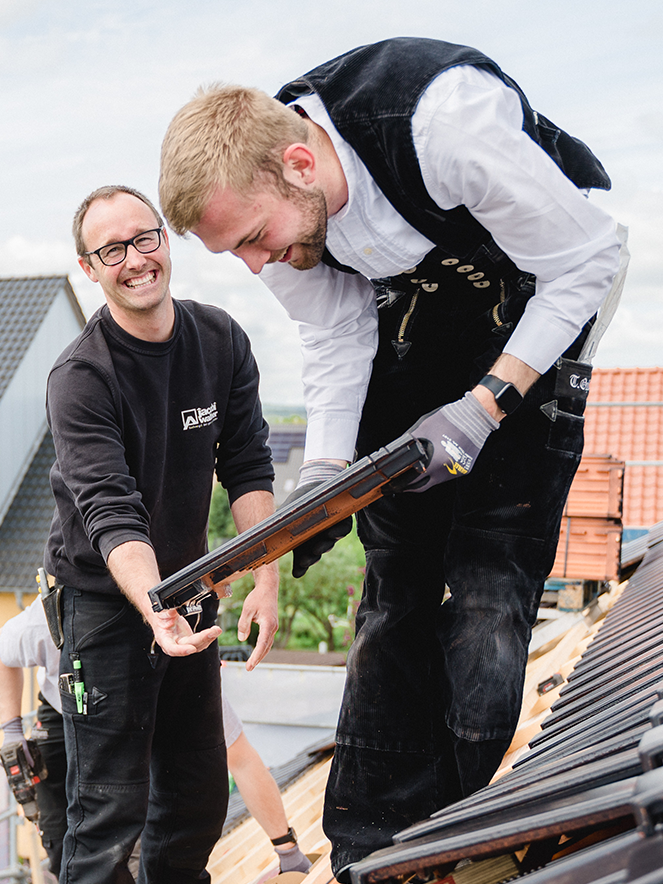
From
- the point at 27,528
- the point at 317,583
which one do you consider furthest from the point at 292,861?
the point at 317,583

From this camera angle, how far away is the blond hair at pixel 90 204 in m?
2.44

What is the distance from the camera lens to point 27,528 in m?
13.1

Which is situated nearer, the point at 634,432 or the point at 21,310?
the point at 21,310

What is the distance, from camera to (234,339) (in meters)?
2.69

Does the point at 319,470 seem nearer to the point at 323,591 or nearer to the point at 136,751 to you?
the point at 136,751

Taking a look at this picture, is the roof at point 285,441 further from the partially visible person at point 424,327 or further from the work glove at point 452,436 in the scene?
the work glove at point 452,436

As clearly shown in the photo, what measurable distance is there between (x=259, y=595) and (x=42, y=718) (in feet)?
4.73

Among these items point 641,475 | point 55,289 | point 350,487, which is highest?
point 55,289

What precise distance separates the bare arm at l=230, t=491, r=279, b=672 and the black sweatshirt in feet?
0.16

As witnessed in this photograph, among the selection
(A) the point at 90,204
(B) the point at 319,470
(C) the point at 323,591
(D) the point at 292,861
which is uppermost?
(A) the point at 90,204

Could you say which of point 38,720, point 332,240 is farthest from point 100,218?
point 38,720

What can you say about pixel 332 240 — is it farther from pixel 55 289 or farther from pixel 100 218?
pixel 55 289

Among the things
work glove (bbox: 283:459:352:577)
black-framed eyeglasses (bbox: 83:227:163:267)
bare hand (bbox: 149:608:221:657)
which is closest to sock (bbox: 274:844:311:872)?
bare hand (bbox: 149:608:221:657)

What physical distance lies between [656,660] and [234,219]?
1214 millimetres
